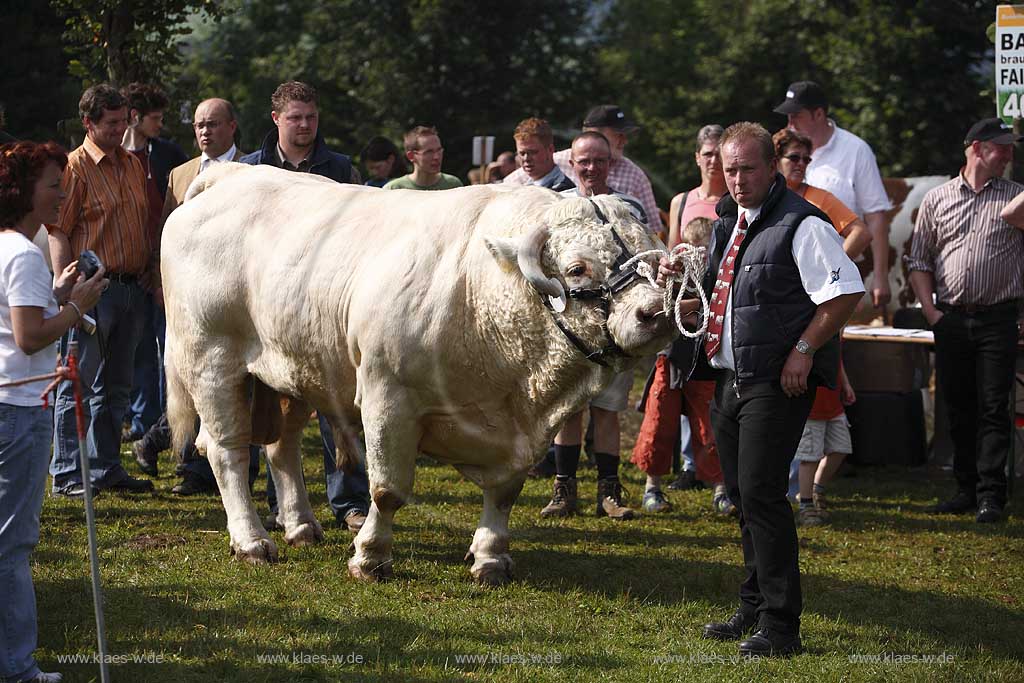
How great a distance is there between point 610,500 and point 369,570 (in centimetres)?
222

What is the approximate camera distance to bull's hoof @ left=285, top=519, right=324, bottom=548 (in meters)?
6.92

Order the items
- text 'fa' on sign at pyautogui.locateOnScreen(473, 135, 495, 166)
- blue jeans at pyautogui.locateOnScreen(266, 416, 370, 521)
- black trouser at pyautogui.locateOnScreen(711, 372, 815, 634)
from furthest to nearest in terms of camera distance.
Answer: text 'fa' on sign at pyautogui.locateOnScreen(473, 135, 495, 166) < blue jeans at pyautogui.locateOnScreen(266, 416, 370, 521) < black trouser at pyautogui.locateOnScreen(711, 372, 815, 634)

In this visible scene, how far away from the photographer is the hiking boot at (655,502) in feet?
27.0

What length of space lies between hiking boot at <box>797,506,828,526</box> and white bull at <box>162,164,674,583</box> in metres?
2.54

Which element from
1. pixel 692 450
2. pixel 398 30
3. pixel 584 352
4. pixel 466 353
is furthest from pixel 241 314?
pixel 398 30

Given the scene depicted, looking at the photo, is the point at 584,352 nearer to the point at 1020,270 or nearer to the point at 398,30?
the point at 1020,270

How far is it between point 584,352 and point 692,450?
3492 mm

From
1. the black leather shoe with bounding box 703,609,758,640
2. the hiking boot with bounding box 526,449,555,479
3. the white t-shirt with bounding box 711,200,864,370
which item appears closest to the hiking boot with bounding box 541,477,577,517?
the hiking boot with bounding box 526,449,555,479

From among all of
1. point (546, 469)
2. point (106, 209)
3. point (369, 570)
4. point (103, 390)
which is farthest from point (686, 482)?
point (106, 209)

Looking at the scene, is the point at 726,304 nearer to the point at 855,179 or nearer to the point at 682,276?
the point at 682,276

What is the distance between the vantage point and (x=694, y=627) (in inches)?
223

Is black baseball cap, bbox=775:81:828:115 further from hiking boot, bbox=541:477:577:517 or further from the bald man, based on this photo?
the bald man

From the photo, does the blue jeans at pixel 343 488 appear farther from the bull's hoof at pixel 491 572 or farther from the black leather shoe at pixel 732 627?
the black leather shoe at pixel 732 627

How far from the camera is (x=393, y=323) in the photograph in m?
5.78
